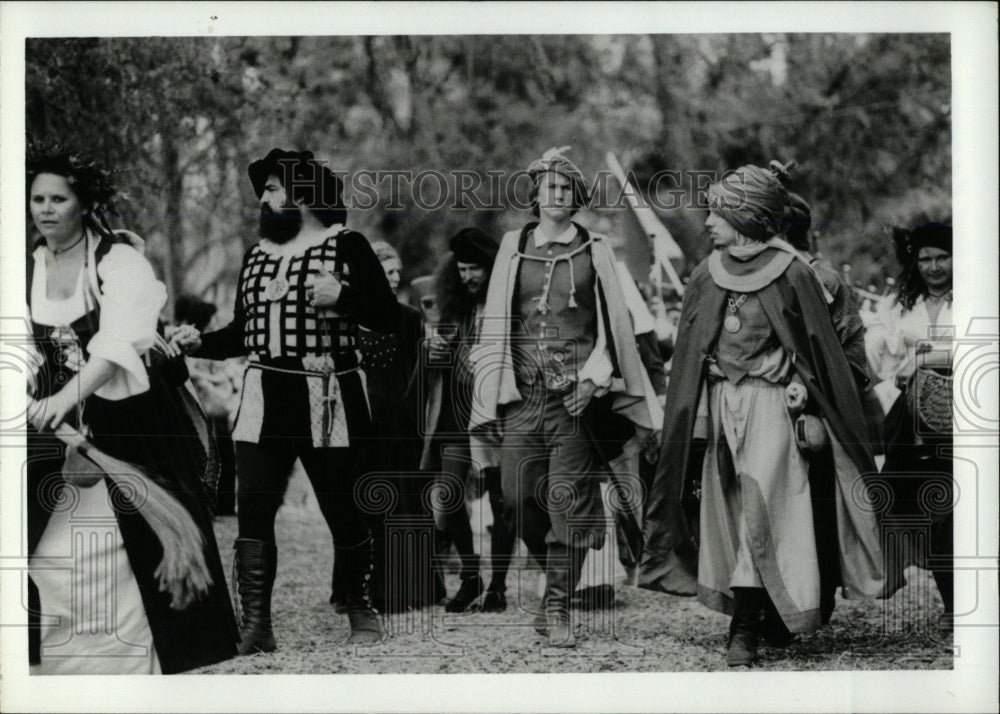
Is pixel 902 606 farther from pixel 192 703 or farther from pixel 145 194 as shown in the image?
pixel 145 194

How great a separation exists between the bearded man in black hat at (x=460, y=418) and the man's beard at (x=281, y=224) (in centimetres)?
81

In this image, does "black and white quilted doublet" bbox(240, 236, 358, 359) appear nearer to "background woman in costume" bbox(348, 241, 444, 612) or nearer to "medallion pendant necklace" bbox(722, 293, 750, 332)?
"background woman in costume" bbox(348, 241, 444, 612)

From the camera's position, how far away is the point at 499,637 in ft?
22.5

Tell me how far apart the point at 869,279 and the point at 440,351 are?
232 cm

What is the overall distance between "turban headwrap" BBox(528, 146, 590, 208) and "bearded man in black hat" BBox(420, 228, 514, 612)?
1.51 ft

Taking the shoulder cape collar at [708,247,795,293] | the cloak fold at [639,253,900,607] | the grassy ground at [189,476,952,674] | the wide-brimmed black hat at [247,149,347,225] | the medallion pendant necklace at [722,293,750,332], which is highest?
the wide-brimmed black hat at [247,149,347,225]

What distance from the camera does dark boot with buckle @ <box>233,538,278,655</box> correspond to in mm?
6832

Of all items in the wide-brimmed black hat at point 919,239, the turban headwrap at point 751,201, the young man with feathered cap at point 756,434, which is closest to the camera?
the young man with feathered cap at point 756,434

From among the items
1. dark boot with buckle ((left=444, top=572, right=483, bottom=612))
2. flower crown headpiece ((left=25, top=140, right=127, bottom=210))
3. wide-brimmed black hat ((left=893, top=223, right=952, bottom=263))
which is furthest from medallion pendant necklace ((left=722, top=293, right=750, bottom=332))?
flower crown headpiece ((left=25, top=140, right=127, bottom=210))

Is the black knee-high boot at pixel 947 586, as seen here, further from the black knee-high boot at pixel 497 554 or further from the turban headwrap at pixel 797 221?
the black knee-high boot at pixel 497 554

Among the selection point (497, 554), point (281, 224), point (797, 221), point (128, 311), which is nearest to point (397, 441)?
point (497, 554)

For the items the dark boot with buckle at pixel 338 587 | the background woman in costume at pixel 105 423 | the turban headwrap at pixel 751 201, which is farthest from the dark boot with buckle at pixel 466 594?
the turban headwrap at pixel 751 201

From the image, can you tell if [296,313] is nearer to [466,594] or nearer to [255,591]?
[255,591]

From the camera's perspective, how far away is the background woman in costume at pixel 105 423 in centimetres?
684
